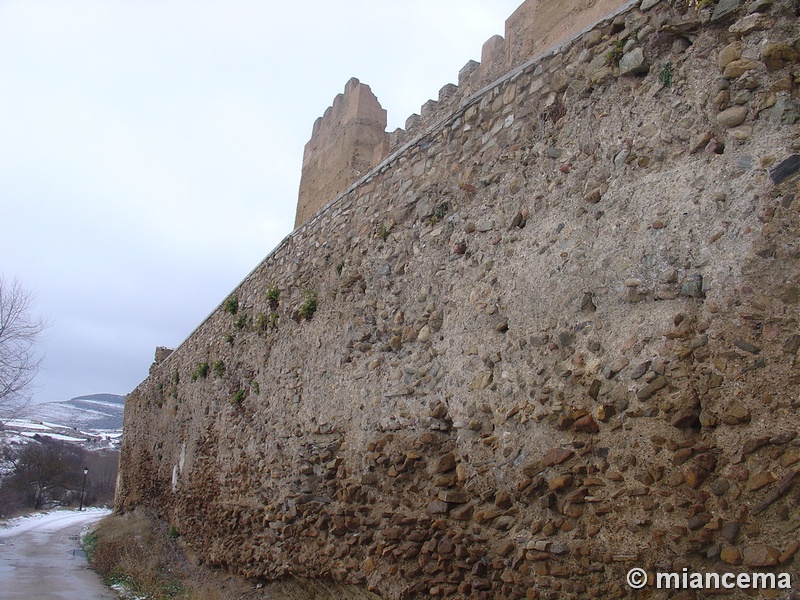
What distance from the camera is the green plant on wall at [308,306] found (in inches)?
250

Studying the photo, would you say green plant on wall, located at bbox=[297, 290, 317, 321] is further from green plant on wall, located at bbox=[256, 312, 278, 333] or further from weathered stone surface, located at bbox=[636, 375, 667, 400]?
weathered stone surface, located at bbox=[636, 375, 667, 400]

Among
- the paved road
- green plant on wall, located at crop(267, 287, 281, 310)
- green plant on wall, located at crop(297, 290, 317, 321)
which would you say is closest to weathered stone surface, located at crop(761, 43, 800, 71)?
green plant on wall, located at crop(297, 290, 317, 321)

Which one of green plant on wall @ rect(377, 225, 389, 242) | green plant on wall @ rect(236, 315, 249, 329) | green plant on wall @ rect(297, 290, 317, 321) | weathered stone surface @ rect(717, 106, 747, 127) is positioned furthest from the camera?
green plant on wall @ rect(236, 315, 249, 329)

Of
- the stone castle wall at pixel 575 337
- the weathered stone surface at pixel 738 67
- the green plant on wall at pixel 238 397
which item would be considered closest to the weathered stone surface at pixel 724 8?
the stone castle wall at pixel 575 337

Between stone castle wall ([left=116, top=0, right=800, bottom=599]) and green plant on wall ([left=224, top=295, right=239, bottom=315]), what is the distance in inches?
114

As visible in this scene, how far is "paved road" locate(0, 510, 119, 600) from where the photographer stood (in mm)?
8336

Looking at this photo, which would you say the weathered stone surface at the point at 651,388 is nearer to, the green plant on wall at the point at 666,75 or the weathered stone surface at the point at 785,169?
the weathered stone surface at the point at 785,169

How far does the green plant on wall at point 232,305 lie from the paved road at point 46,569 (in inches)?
156

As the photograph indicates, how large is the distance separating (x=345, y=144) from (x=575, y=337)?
6.82 meters

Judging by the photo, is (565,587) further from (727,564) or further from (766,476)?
(766,476)

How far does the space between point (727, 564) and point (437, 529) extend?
72.0 inches

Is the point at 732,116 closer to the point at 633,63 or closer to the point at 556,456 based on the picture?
the point at 633,63

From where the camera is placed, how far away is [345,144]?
31.2ft

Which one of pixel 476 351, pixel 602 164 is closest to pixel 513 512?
pixel 476 351
